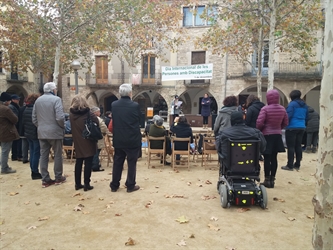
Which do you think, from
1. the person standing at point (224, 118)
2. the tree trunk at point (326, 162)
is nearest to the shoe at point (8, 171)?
the person standing at point (224, 118)

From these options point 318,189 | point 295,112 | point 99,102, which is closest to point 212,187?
point 295,112

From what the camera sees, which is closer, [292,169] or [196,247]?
[196,247]

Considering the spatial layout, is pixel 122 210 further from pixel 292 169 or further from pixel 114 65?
pixel 114 65

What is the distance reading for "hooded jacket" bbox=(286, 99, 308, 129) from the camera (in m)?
5.85

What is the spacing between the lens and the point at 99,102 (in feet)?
83.1

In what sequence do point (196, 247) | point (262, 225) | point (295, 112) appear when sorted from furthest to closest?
point (295, 112) → point (262, 225) → point (196, 247)

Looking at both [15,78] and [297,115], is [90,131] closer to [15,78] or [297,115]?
[297,115]

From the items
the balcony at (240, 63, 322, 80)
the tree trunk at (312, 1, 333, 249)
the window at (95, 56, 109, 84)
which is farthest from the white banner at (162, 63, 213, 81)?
the tree trunk at (312, 1, 333, 249)

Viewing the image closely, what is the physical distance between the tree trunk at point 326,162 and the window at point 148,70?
810 inches

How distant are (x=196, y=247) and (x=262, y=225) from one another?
1021 millimetres

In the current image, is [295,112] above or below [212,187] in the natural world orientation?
above

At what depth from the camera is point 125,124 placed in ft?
14.2

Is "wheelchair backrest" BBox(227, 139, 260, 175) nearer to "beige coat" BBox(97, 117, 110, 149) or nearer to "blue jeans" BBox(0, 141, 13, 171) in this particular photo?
"beige coat" BBox(97, 117, 110, 149)

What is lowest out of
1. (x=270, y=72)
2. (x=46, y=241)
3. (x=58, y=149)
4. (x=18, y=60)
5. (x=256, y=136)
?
(x=46, y=241)
